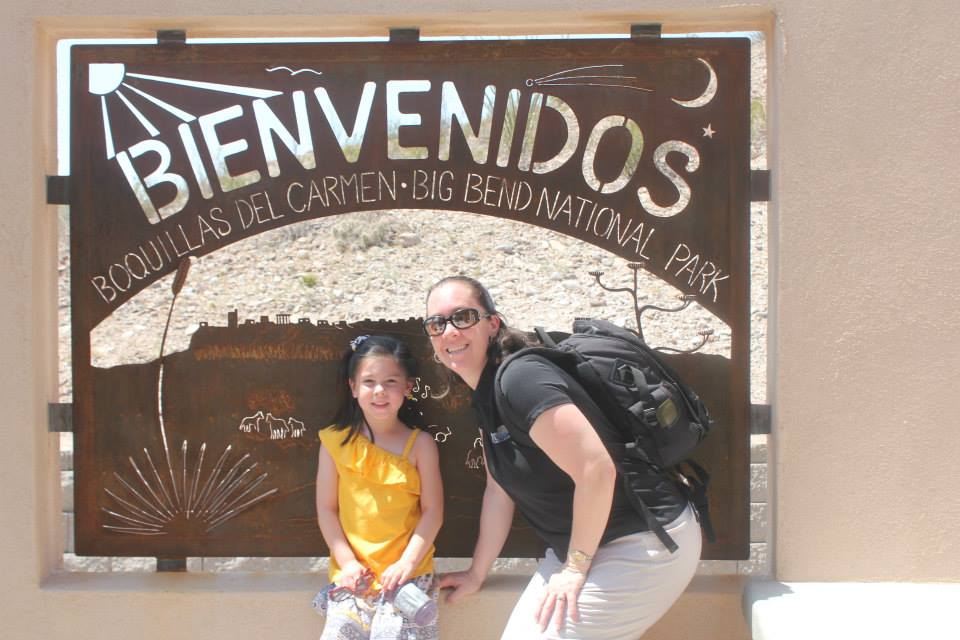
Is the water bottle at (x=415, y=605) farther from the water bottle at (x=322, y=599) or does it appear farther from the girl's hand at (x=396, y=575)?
the water bottle at (x=322, y=599)

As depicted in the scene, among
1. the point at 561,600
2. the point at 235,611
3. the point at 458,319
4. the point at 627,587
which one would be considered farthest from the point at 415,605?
the point at 458,319

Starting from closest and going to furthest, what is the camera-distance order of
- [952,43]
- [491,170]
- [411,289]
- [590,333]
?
[590,333]
[952,43]
[491,170]
[411,289]

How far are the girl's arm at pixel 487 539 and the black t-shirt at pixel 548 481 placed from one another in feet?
0.80

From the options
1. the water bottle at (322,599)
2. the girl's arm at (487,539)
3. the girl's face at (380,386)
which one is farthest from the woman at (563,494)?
the water bottle at (322,599)

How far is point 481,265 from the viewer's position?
7.32m

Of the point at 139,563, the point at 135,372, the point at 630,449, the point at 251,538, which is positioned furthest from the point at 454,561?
the point at 630,449

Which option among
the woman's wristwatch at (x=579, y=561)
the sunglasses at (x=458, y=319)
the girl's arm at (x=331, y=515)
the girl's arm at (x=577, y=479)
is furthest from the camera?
the girl's arm at (x=331, y=515)

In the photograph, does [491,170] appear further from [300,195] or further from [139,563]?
[139,563]

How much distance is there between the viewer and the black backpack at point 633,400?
103 inches

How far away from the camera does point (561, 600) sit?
2.59 m

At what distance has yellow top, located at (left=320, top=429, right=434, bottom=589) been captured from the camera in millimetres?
3000

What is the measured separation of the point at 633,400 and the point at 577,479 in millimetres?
299

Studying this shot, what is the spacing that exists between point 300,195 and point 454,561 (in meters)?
2.90

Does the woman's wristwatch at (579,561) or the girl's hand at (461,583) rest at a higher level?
the woman's wristwatch at (579,561)
